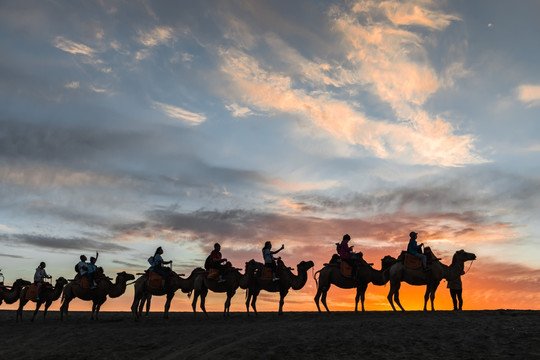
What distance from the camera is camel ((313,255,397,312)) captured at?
23.5 m

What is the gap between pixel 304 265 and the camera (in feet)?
84.2

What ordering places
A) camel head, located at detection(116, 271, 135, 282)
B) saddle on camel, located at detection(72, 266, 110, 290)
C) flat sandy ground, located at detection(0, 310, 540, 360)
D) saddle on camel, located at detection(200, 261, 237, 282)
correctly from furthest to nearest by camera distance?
camel head, located at detection(116, 271, 135, 282)
saddle on camel, located at detection(72, 266, 110, 290)
saddle on camel, located at detection(200, 261, 237, 282)
flat sandy ground, located at detection(0, 310, 540, 360)

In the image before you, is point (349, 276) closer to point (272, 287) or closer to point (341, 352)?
point (272, 287)

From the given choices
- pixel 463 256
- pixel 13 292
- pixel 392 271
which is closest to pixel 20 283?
pixel 13 292

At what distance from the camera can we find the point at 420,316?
18.7 m

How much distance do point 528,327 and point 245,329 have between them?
900cm

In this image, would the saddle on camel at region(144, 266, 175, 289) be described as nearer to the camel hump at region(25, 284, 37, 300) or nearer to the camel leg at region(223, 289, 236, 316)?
the camel leg at region(223, 289, 236, 316)

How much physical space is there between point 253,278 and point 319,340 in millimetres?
10010

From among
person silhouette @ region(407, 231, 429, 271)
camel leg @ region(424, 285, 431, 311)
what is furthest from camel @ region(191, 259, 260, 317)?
camel leg @ region(424, 285, 431, 311)

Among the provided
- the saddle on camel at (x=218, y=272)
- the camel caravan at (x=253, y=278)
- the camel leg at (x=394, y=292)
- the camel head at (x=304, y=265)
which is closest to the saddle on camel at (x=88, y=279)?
the camel caravan at (x=253, y=278)

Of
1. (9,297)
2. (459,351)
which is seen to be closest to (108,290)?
(9,297)

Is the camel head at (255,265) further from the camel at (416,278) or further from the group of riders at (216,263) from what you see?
the camel at (416,278)

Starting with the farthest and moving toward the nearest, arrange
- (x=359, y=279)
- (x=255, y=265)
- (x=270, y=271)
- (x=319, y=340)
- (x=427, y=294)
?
(x=255, y=265), (x=270, y=271), (x=359, y=279), (x=427, y=294), (x=319, y=340)

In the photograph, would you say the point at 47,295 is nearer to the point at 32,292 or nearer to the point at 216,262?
the point at 32,292
